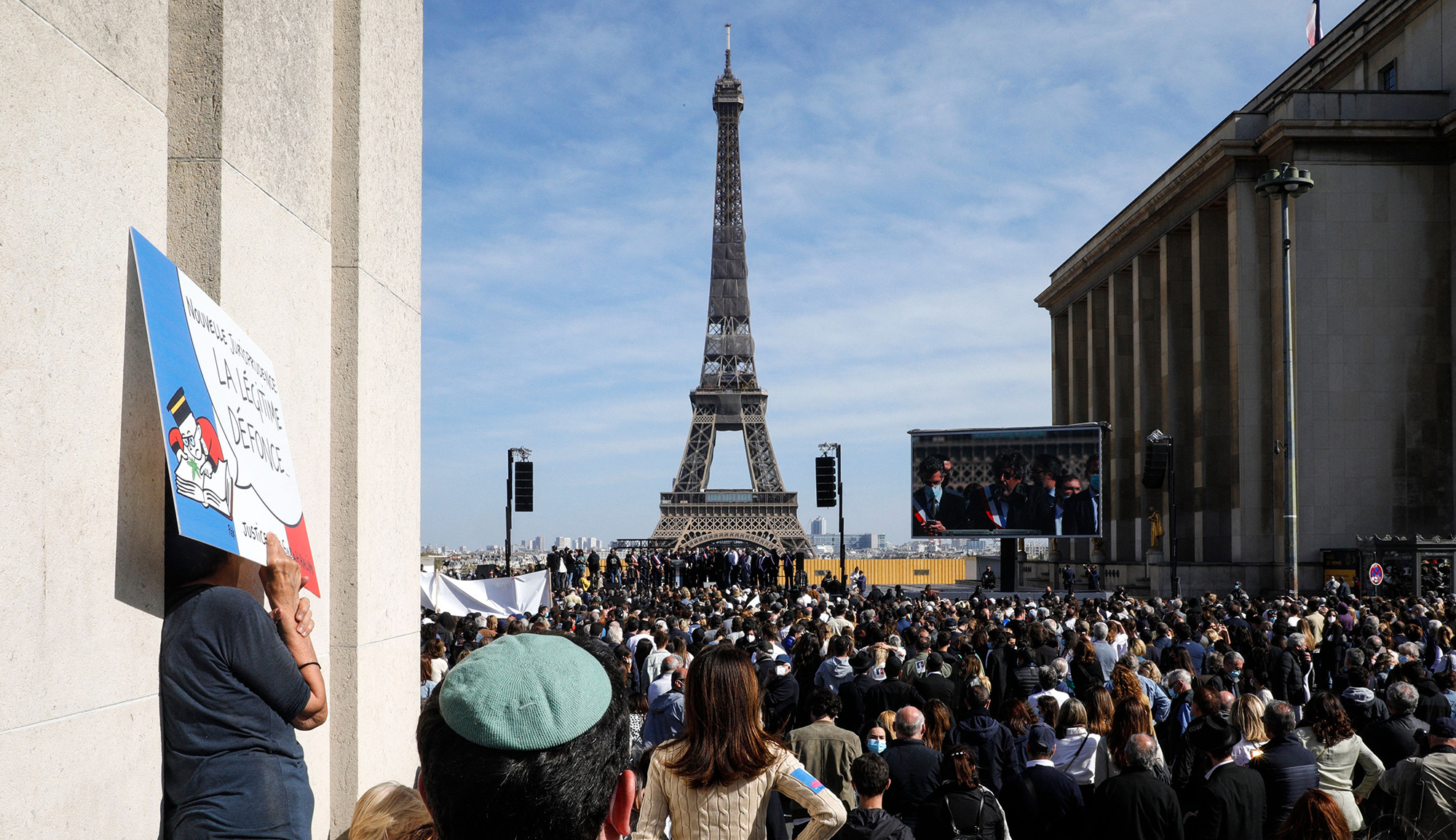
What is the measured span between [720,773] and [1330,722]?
4.77m

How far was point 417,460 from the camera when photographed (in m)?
6.38

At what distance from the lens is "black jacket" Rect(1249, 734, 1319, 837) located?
646 cm

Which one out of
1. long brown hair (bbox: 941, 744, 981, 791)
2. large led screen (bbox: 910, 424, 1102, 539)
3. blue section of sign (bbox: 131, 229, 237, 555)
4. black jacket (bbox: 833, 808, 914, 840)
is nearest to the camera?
blue section of sign (bbox: 131, 229, 237, 555)

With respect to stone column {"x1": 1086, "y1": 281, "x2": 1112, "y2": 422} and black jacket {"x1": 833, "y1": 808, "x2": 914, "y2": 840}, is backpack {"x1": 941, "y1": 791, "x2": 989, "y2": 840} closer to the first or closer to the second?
black jacket {"x1": 833, "y1": 808, "x2": 914, "y2": 840}

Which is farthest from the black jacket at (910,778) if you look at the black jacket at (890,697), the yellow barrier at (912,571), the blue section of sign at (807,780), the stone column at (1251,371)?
the yellow barrier at (912,571)

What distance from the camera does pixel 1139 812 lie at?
5887mm

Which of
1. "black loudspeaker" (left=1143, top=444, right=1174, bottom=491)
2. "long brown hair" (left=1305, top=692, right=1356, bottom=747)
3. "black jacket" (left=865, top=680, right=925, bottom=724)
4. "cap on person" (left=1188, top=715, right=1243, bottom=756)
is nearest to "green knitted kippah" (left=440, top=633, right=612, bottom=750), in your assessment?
"cap on person" (left=1188, top=715, right=1243, bottom=756)

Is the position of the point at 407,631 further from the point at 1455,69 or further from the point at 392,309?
the point at 1455,69

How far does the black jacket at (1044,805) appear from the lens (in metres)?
6.42

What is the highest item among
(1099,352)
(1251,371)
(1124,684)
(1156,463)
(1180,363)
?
(1099,352)

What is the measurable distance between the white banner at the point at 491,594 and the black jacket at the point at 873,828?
1646 centimetres

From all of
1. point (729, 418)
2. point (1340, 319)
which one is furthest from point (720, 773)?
point (729, 418)

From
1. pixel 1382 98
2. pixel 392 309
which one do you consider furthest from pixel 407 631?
pixel 1382 98

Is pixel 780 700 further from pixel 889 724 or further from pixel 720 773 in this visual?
pixel 720 773
